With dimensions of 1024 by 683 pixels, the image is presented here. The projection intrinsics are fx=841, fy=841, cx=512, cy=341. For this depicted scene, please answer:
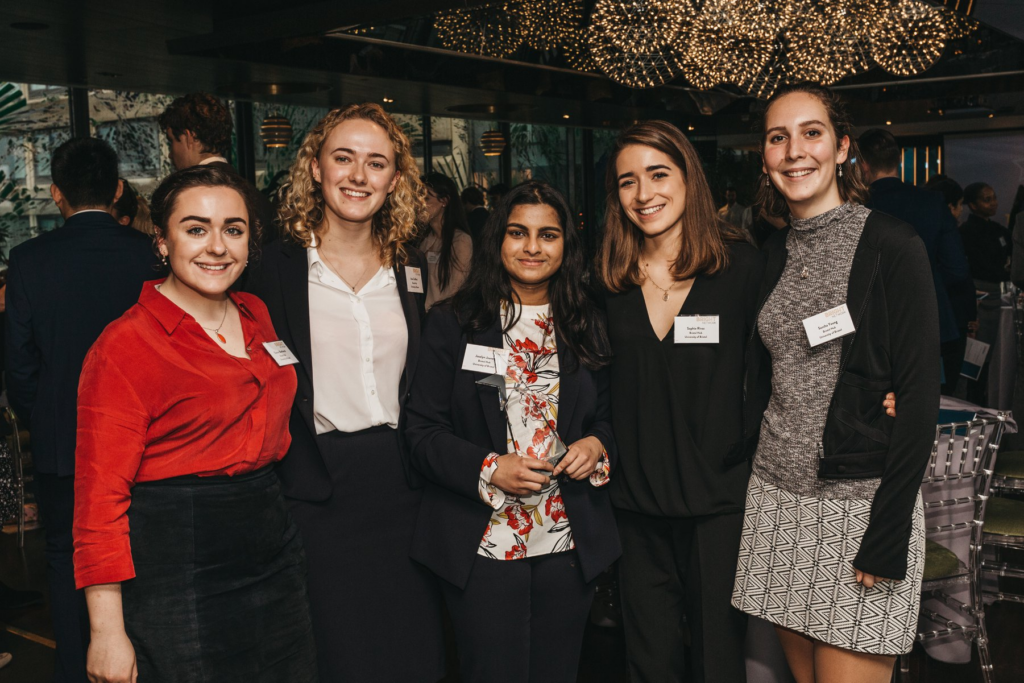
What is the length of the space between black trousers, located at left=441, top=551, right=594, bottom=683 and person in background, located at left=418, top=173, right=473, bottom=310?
3465mm

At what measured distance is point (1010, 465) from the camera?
151 inches

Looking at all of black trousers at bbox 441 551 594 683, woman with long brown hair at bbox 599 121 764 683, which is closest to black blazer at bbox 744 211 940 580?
woman with long brown hair at bbox 599 121 764 683

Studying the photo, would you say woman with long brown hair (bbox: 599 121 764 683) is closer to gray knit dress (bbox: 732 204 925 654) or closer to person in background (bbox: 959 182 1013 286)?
gray knit dress (bbox: 732 204 925 654)

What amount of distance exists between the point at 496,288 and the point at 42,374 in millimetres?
1525

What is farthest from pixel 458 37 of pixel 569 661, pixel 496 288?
pixel 569 661

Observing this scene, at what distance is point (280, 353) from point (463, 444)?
48 centimetres

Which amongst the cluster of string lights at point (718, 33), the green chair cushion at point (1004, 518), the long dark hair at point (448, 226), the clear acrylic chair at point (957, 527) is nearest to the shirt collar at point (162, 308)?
the clear acrylic chair at point (957, 527)

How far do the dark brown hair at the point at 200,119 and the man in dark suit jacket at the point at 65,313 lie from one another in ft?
1.71

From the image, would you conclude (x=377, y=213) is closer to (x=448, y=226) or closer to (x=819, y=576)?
(x=819, y=576)

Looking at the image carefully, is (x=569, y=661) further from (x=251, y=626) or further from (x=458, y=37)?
(x=458, y=37)

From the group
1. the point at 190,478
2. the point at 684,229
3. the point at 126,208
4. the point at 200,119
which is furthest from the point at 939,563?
the point at 126,208

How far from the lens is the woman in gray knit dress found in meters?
1.81

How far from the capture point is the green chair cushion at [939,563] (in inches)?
112

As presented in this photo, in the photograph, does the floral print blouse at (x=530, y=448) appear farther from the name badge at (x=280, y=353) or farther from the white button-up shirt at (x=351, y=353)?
the name badge at (x=280, y=353)
